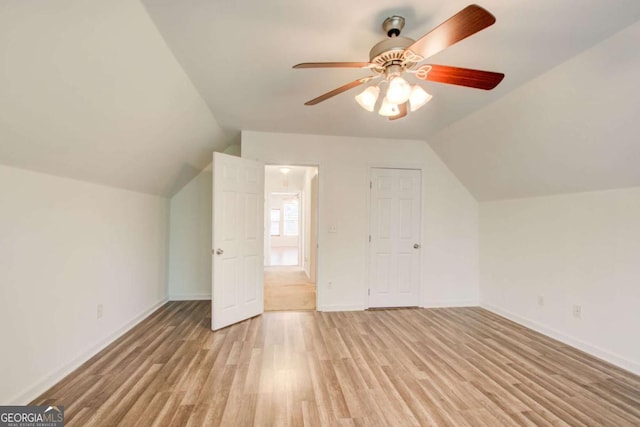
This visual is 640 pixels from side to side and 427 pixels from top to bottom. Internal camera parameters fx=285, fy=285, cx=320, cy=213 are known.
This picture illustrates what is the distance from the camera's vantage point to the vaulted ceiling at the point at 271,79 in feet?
4.87

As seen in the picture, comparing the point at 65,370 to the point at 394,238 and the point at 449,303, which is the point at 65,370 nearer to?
the point at 394,238

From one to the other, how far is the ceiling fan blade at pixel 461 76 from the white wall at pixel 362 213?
7.68 feet

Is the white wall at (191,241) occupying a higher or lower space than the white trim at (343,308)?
higher

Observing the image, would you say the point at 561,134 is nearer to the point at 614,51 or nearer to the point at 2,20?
the point at 614,51

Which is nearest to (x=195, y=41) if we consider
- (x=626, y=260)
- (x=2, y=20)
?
(x=2, y=20)

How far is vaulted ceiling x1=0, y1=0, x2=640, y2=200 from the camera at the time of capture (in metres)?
1.48

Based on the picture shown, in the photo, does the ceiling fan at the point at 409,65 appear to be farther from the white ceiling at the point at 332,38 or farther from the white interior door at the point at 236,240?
the white interior door at the point at 236,240

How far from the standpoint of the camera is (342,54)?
2.02 metres

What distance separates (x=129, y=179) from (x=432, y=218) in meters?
3.83

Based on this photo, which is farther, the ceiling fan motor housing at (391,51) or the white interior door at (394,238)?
the white interior door at (394,238)

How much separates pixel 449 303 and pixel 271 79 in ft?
Result: 12.3

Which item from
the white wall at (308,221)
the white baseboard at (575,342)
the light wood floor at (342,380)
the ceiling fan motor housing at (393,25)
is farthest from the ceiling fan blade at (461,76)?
the white wall at (308,221)

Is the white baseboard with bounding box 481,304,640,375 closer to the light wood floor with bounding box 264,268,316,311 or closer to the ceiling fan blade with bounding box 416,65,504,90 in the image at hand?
the light wood floor with bounding box 264,268,316,311

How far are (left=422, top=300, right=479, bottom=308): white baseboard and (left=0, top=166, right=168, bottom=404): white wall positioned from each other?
149 inches
